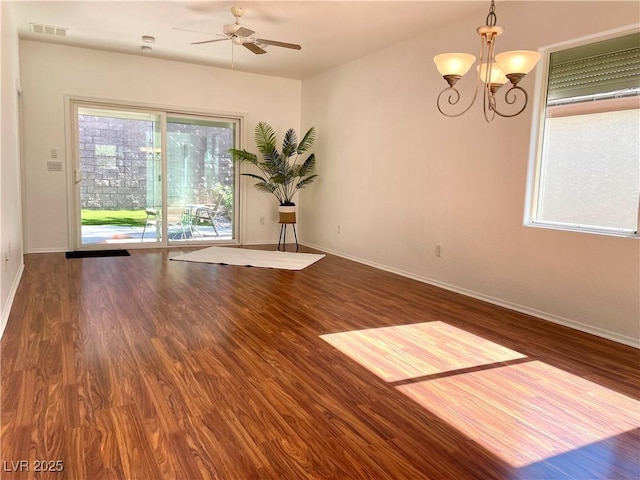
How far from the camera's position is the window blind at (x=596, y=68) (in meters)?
3.21

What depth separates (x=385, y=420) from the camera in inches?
80.0

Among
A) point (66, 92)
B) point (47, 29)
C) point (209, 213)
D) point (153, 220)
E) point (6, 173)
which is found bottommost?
point (153, 220)

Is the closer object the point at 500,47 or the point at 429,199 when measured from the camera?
the point at 500,47

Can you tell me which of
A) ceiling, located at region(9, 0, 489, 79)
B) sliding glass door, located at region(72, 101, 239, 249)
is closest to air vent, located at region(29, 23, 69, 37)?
ceiling, located at region(9, 0, 489, 79)

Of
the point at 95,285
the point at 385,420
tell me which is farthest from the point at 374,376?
the point at 95,285

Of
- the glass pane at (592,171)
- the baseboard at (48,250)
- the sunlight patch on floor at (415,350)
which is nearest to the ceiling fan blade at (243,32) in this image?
the glass pane at (592,171)

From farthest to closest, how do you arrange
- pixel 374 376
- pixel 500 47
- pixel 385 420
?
pixel 500 47
pixel 374 376
pixel 385 420

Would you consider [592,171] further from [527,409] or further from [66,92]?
[66,92]

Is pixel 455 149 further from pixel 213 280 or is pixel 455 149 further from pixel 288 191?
pixel 288 191

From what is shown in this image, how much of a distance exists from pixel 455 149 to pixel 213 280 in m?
2.84

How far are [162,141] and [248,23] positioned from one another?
8.53 ft

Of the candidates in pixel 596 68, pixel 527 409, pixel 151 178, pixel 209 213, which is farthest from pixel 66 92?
pixel 527 409

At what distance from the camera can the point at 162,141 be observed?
666 centimetres

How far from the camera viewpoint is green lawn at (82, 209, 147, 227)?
6301 mm
